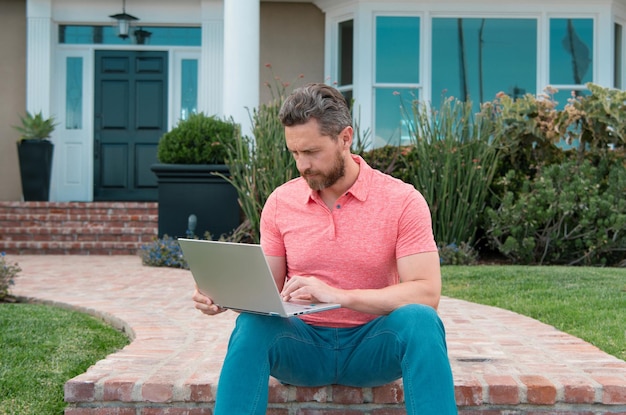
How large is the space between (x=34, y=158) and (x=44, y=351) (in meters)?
6.95

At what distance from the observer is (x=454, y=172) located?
7.52 meters

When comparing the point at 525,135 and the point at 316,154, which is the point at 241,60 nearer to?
the point at 525,135

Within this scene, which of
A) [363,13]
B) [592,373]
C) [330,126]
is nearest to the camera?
[330,126]

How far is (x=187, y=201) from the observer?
26.7 ft

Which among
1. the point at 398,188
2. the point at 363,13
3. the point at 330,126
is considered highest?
the point at 363,13

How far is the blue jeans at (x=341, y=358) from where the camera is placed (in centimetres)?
230

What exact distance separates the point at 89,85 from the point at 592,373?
9.07 m

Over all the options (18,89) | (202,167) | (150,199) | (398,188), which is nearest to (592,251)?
(202,167)

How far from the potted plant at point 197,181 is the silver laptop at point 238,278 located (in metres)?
5.47

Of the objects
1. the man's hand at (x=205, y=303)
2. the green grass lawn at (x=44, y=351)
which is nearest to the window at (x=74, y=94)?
the green grass lawn at (x=44, y=351)

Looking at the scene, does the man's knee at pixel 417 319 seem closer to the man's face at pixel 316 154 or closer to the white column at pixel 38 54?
the man's face at pixel 316 154

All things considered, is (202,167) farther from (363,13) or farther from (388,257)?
(388,257)

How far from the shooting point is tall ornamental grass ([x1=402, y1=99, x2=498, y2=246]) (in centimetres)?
748

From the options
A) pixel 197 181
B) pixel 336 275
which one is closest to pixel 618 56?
pixel 197 181
